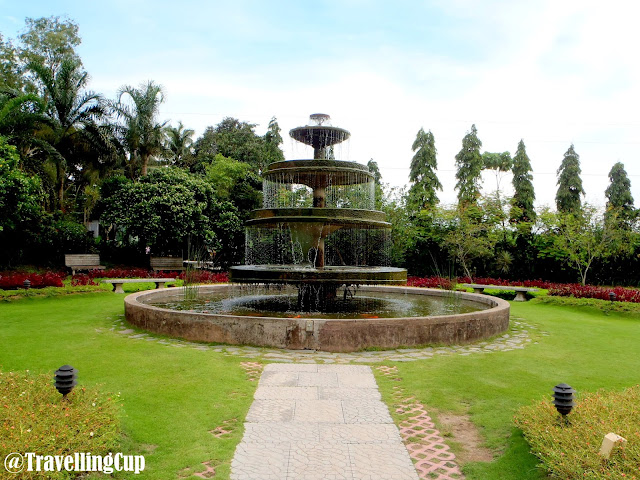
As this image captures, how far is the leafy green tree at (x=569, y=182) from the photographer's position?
37750 millimetres

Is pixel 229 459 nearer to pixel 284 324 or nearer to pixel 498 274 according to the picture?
pixel 284 324

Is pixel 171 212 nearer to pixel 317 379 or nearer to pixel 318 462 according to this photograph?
pixel 317 379

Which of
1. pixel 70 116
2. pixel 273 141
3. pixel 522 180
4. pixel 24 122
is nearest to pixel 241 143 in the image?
pixel 273 141

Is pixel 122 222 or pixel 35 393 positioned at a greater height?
pixel 122 222

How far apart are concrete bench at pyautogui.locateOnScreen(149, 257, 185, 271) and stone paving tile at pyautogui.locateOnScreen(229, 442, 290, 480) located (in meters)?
20.3

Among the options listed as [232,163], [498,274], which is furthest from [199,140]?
[498,274]

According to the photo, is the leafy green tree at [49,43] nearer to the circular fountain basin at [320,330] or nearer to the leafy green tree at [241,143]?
the leafy green tree at [241,143]

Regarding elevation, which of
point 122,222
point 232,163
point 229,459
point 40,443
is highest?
point 232,163

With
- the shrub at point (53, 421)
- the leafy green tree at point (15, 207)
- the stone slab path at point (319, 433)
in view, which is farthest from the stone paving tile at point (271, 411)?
the leafy green tree at point (15, 207)

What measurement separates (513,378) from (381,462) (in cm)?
323

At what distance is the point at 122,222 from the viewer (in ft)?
74.8

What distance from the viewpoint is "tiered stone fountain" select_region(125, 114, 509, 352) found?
315 inches

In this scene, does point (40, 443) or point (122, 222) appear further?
point (122, 222)

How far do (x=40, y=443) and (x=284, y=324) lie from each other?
477 centimetres
